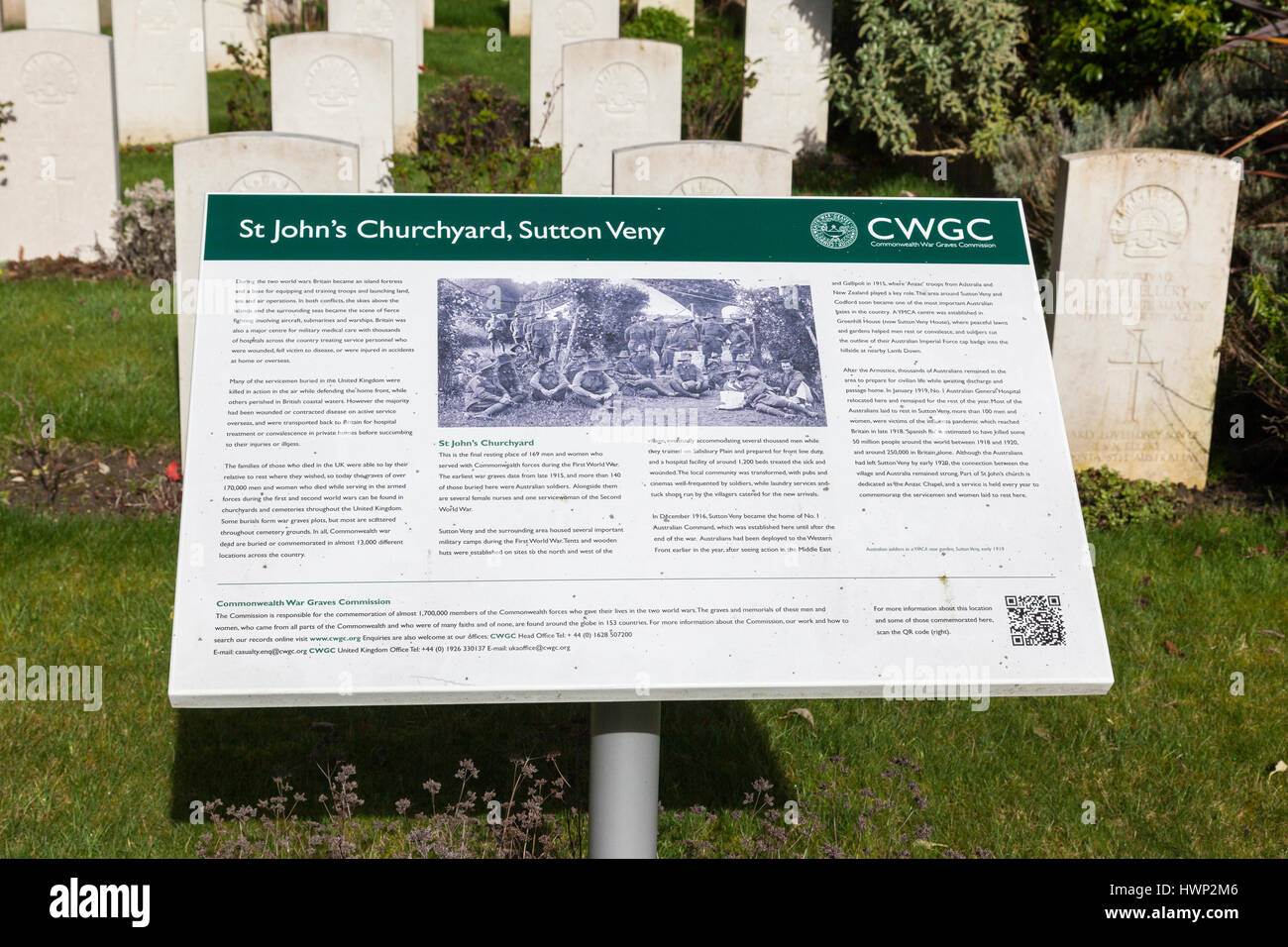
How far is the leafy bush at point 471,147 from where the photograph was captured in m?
9.24

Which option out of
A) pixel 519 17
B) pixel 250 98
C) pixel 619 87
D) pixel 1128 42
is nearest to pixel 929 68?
pixel 1128 42

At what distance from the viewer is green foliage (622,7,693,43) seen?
19.0 metres

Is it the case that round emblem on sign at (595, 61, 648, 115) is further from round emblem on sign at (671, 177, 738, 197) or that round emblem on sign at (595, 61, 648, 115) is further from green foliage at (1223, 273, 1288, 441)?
green foliage at (1223, 273, 1288, 441)

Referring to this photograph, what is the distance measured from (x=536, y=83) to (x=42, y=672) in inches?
432

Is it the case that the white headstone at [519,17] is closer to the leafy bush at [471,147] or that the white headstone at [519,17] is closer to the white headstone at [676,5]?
the white headstone at [676,5]

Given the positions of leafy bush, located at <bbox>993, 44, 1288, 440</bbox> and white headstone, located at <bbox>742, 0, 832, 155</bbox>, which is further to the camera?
white headstone, located at <bbox>742, 0, 832, 155</bbox>

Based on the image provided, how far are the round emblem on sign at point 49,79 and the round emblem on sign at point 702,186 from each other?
5.73 m

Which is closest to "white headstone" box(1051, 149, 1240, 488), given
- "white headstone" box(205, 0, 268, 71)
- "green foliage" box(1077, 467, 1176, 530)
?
"green foliage" box(1077, 467, 1176, 530)

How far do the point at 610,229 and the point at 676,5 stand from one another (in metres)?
19.4

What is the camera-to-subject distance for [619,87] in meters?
10.8

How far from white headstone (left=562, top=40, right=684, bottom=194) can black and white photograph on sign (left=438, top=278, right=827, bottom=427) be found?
25.9ft

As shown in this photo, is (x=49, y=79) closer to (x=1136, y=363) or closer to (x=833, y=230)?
(x=1136, y=363)

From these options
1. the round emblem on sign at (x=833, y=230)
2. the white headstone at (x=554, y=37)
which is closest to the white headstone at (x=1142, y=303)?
the round emblem on sign at (x=833, y=230)
